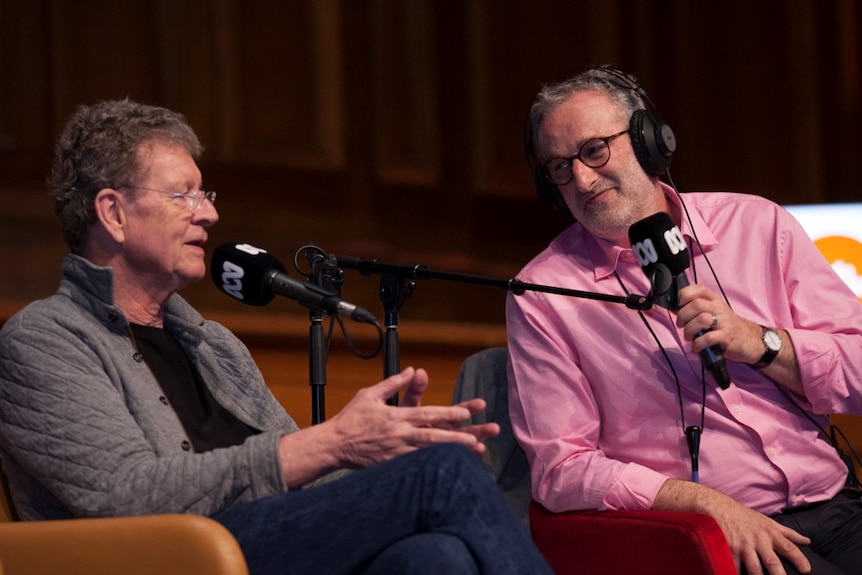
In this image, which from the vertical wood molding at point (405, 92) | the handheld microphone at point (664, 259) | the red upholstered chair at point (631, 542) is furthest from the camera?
the vertical wood molding at point (405, 92)

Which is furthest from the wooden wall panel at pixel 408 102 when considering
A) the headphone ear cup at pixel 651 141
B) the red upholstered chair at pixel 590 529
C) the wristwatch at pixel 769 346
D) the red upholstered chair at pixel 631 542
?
the wristwatch at pixel 769 346

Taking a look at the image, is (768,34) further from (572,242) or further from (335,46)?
(572,242)

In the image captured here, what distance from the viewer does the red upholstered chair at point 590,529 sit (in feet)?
6.41

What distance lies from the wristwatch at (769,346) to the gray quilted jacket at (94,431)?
0.90m

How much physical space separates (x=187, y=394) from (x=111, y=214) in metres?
0.35

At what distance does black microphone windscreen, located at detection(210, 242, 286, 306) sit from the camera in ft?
6.40

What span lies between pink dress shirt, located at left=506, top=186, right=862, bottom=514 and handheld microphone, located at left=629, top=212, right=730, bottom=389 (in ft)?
0.81

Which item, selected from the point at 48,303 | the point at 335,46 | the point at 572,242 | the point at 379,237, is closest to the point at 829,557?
the point at 572,242

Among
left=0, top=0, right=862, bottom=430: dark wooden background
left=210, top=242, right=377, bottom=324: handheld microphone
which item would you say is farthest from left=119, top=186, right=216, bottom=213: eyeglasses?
left=0, top=0, right=862, bottom=430: dark wooden background

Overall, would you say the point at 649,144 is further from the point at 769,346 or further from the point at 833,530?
the point at 833,530

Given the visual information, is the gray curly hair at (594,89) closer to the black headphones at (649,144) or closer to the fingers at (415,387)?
the black headphones at (649,144)

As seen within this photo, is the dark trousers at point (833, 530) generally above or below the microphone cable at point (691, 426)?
below

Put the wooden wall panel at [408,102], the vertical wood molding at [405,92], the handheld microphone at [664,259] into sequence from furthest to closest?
the vertical wood molding at [405,92] → the wooden wall panel at [408,102] → the handheld microphone at [664,259]

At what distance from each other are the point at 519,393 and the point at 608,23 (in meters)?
2.46
